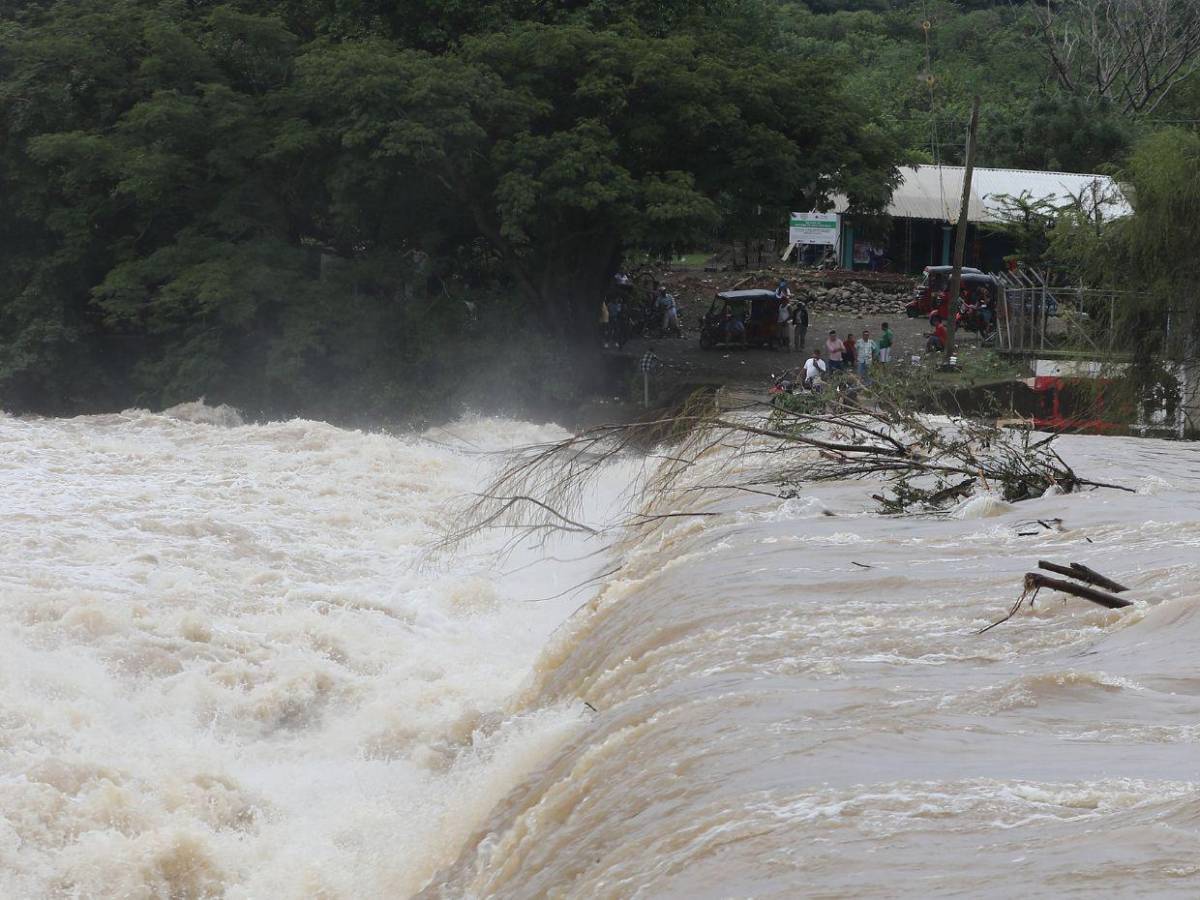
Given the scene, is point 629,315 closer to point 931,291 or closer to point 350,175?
point 931,291

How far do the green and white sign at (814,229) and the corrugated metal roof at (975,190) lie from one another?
61 cm

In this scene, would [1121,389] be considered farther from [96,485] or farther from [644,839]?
[644,839]

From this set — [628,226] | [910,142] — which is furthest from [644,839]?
[910,142]

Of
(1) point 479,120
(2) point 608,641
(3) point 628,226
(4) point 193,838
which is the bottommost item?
(4) point 193,838

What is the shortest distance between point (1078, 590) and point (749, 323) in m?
22.2

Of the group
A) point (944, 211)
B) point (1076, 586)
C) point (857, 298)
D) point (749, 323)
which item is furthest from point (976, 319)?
point (1076, 586)

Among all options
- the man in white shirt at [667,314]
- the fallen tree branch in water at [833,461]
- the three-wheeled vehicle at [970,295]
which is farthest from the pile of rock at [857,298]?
the fallen tree branch in water at [833,461]

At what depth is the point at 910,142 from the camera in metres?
42.4

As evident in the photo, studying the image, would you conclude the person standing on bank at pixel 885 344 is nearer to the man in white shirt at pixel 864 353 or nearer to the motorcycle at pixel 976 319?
the man in white shirt at pixel 864 353

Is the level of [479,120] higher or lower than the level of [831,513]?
higher

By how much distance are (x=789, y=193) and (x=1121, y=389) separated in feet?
26.0

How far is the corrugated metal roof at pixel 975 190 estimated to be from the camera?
3403cm

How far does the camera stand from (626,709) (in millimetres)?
7582

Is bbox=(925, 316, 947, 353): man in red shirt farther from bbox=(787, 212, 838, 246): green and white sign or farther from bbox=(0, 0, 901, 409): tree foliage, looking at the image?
bbox=(787, 212, 838, 246): green and white sign
